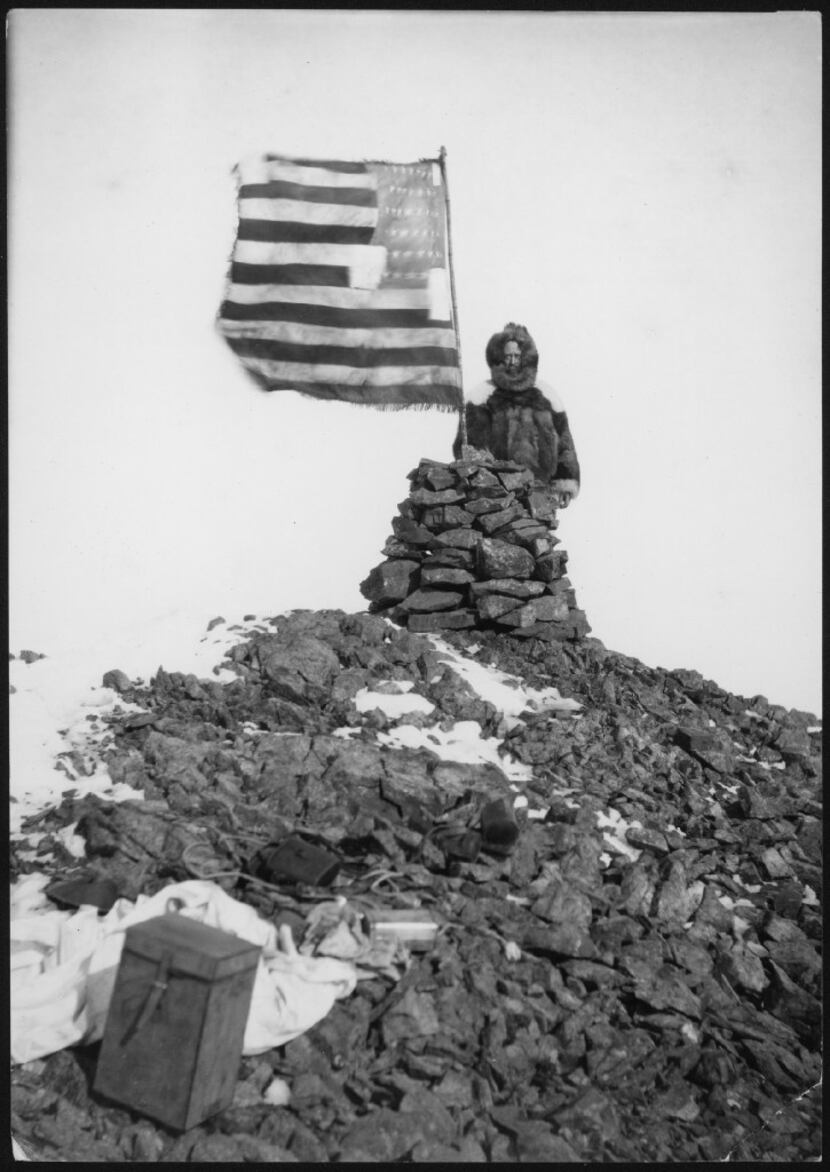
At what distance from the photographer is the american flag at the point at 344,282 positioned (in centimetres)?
948

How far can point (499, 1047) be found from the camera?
15.3 feet

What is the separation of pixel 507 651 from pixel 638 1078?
540 centimetres

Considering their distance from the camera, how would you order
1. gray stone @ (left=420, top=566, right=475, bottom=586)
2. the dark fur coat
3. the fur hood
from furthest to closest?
the dark fur coat < the fur hood < gray stone @ (left=420, top=566, right=475, bottom=586)

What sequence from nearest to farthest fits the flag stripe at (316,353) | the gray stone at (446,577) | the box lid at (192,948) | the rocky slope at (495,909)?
the box lid at (192,948) → the rocky slope at (495,909) → the flag stripe at (316,353) → the gray stone at (446,577)

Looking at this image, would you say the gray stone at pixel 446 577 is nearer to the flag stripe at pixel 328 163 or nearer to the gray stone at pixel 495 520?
the gray stone at pixel 495 520

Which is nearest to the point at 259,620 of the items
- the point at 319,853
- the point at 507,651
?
the point at 507,651

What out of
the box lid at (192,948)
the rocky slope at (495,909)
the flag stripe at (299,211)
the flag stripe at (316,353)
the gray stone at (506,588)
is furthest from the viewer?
the gray stone at (506,588)

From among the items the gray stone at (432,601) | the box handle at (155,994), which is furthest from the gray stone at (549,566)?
the box handle at (155,994)

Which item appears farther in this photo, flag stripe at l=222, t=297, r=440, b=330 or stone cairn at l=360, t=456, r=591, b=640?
stone cairn at l=360, t=456, r=591, b=640

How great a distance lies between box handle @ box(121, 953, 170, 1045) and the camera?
3.96 metres

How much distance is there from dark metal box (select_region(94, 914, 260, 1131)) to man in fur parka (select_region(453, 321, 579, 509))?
755 cm

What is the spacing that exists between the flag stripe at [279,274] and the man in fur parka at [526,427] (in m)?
2.19

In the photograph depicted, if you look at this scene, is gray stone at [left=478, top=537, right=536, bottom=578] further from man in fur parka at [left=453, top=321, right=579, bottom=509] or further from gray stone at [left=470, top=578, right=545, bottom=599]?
man in fur parka at [left=453, top=321, right=579, bottom=509]

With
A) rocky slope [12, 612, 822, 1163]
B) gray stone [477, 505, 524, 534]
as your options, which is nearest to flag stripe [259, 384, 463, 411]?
gray stone [477, 505, 524, 534]
